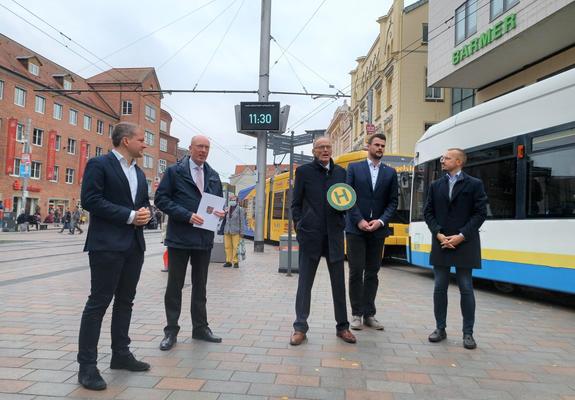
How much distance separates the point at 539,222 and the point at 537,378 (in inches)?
154

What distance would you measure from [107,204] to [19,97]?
1753 inches

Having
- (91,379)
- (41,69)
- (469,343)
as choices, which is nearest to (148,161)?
(41,69)

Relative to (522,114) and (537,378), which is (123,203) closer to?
(537,378)

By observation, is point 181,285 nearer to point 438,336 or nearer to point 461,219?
point 438,336

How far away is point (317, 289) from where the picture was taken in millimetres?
8344

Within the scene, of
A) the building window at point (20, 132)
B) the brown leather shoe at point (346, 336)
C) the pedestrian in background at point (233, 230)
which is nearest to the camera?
the brown leather shoe at point (346, 336)

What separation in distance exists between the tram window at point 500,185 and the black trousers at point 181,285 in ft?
17.4

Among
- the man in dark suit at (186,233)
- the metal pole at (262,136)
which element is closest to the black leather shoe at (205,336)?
the man in dark suit at (186,233)

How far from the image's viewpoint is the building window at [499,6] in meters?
15.7

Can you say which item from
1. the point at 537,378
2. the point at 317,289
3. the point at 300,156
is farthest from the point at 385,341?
the point at 300,156

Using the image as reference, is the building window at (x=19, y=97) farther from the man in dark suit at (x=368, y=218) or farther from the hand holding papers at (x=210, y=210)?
the man in dark suit at (x=368, y=218)

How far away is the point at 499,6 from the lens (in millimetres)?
16484

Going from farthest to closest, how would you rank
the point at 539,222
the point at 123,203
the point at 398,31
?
the point at 398,31 < the point at 539,222 < the point at 123,203

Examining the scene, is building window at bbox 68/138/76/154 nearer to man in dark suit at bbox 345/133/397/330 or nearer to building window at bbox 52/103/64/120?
building window at bbox 52/103/64/120
